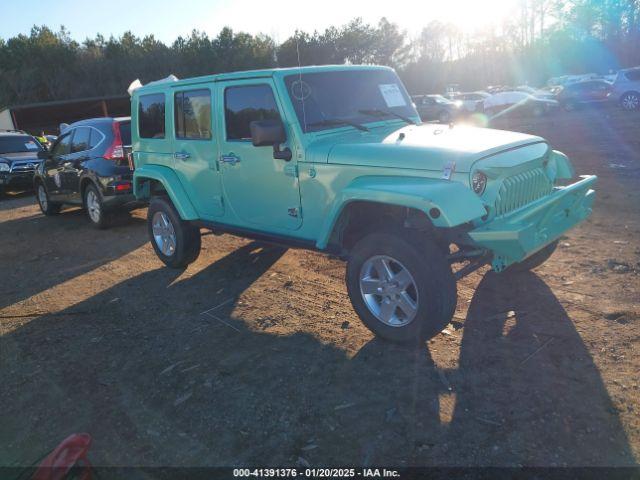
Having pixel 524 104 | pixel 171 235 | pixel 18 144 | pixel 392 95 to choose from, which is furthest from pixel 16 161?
pixel 524 104

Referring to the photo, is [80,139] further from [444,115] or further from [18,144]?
[444,115]

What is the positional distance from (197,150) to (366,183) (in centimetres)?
230

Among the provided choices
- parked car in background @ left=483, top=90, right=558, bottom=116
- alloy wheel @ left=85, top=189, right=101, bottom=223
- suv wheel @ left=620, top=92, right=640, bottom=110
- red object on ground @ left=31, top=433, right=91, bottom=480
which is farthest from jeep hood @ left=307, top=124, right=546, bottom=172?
parked car in background @ left=483, top=90, right=558, bottom=116

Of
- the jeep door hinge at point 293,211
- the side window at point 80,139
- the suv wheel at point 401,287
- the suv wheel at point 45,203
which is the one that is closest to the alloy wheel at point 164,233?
the jeep door hinge at point 293,211

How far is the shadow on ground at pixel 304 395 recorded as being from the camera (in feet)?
9.47

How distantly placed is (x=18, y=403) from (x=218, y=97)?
3.09 metres

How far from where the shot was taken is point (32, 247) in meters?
8.00

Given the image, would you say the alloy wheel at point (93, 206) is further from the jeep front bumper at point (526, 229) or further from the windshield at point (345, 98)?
the jeep front bumper at point (526, 229)

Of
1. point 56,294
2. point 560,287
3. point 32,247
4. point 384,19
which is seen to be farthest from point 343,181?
point 384,19

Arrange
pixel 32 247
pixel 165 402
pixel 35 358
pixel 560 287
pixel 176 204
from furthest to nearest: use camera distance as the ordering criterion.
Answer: pixel 32 247 → pixel 176 204 → pixel 560 287 → pixel 35 358 → pixel 165 402

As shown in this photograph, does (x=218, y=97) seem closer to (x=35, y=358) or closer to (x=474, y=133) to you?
(x=474, y=133)

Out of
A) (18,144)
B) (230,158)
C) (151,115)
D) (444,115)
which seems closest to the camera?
(230,158)

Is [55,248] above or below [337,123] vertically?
below

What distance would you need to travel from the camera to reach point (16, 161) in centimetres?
1301
